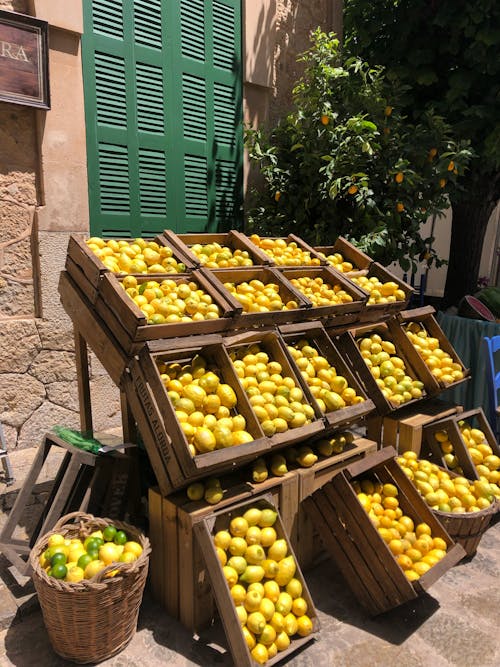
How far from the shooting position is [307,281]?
13.5ft

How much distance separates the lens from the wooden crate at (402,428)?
3.96 meters

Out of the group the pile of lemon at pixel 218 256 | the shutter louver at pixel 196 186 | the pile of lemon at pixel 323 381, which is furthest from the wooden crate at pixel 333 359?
the shutter louver at pixel 196 186

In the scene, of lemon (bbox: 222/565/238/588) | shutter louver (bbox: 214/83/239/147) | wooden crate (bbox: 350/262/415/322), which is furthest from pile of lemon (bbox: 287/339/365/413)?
shutter louver (bbox: 214/83/239/147)

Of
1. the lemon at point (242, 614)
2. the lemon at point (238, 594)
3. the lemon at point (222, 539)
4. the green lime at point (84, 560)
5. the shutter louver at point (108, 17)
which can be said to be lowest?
the lemon at point (242, 614)

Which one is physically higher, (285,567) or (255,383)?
(255,383)

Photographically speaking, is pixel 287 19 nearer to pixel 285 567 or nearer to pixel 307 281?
pixel 307 281

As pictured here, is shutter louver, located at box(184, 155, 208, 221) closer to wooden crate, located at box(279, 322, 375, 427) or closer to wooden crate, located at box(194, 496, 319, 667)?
wooden crate, located at box(279, 322, 375, 427)

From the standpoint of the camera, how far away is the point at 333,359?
365 centimetres

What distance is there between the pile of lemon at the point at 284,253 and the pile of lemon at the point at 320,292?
0.71ft

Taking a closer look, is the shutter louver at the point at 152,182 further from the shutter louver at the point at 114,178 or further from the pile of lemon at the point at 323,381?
the pile of lemon at the point at 323,381

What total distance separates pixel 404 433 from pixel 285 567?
1.68 meters

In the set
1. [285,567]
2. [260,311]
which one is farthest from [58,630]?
[260,311]

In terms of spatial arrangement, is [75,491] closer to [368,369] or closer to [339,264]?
[368,369]

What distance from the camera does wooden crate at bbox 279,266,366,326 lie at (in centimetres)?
378
